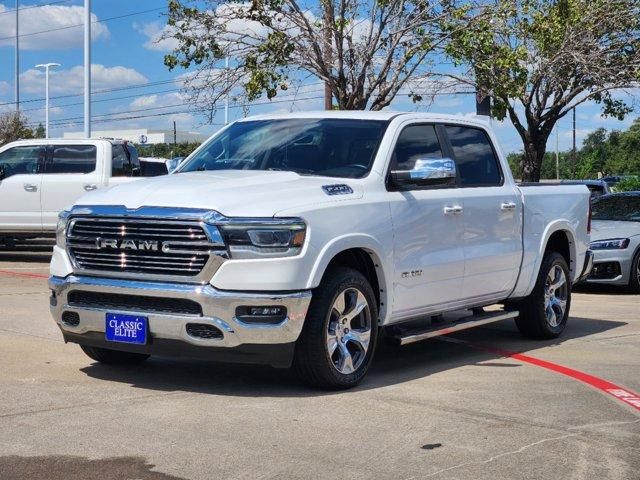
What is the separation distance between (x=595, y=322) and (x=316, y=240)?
5666 millimetres

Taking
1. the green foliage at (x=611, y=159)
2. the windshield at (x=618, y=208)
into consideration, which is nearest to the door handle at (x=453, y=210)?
the windshield at (x=618, y=208)

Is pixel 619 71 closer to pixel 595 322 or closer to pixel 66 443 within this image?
pixel 595 322

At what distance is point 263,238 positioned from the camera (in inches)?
266

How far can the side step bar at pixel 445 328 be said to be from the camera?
7883mm

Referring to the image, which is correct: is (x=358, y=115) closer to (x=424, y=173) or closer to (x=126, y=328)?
(x=424, y=173)

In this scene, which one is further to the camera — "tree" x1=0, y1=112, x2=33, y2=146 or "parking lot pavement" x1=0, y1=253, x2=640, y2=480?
"tree" x1=0, y1=112, x2=33, y2=146

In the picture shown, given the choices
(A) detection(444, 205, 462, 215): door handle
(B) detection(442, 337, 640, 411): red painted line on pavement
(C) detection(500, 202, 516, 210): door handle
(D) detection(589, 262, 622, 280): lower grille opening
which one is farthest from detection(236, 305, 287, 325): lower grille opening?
(D) detection(589, 262, 622, 280): lower grille opening

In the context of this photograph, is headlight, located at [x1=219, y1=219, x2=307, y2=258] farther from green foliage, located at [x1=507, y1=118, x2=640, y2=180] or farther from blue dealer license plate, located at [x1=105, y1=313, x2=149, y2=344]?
green foliage, located at [x1=507, y1=118, x2=640, y2=180]

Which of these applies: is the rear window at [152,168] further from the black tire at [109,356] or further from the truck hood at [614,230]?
the black tire at [109,356]

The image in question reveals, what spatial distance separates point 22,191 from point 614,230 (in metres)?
10.0

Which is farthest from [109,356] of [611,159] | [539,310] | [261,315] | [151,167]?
[611,159]

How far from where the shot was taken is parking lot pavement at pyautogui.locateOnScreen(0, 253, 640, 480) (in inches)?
211

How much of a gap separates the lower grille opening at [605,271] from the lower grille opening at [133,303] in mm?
9181

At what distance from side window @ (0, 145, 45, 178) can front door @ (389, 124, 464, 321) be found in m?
11.8
